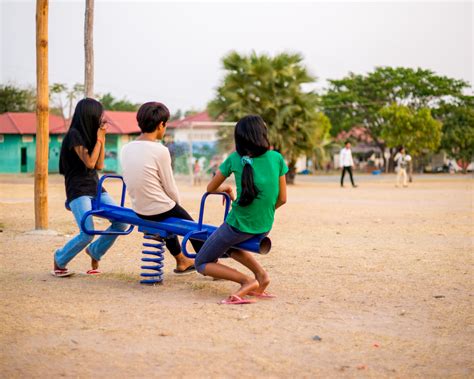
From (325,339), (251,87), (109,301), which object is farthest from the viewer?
(251,87)

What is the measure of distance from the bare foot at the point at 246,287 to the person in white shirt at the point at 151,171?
36.8 inches

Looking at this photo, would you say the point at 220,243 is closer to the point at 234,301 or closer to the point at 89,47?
the point at 234,301

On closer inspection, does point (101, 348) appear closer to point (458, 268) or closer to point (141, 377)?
point (141, 377)

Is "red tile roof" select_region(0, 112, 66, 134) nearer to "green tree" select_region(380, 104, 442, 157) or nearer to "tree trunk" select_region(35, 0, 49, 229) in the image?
"green tree" select_region(380, 104, 442, 157)

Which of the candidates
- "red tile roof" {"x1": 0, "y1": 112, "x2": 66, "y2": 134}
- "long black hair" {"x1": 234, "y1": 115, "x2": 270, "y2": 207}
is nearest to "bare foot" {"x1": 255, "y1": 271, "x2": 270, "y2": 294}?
"long black hair" {"x1": 234, "y1": 115, "x2": 270, "y2": 207}

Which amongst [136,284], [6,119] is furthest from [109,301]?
[6,119]

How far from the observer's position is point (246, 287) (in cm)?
613

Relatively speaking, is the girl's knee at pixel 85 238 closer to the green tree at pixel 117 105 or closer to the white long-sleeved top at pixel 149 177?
the white long-sleeved top at pixel 149 177

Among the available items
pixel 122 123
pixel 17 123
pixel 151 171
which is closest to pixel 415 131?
pixel 122 123

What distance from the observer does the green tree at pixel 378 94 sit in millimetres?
62406

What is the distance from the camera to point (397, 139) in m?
53.2

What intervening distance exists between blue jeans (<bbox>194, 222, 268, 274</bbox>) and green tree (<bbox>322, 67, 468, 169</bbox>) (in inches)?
2208

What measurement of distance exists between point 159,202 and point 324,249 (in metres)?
3.57

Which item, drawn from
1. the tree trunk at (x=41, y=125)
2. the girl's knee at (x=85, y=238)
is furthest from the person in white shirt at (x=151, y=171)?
the tree trunk at (x=41, y=125)
